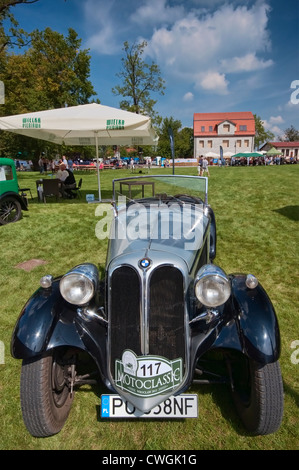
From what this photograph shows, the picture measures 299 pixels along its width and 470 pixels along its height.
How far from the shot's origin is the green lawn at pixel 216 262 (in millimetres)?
2164

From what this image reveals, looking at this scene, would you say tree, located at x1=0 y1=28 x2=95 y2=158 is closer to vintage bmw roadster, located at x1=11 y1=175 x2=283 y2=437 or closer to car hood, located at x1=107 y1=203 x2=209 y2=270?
car hood, located at x1=107 y1=203 x2=209 y2=270

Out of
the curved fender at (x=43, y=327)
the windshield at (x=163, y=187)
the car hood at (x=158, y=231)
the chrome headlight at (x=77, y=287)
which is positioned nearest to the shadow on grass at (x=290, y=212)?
the windshield at (x=163, y=187)

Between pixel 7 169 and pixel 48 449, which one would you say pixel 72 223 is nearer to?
pixel 7 169

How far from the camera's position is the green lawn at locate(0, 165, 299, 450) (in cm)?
216

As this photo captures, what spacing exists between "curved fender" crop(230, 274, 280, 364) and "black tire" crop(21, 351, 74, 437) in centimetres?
149

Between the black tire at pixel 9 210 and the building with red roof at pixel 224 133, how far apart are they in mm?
50381

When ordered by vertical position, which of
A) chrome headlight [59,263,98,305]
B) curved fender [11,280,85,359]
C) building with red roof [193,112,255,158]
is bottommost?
curved fender [11,280,85,359]

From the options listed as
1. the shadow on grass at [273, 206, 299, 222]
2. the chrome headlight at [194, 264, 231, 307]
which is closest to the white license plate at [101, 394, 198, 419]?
the chrome headlight at [194, 264, 231, 307]

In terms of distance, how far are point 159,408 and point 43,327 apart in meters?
1.05

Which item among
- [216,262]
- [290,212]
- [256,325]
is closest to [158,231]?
[256,325]

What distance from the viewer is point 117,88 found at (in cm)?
3409

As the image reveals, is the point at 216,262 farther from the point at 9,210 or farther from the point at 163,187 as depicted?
the point at 9,210

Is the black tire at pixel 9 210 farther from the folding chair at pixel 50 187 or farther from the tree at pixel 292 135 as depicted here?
the tree at pixel 292 135
